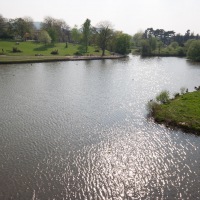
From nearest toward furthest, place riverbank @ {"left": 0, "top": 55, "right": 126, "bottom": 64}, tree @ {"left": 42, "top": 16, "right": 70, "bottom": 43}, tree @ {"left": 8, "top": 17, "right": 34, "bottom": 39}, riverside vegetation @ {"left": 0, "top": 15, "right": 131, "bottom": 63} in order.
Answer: riverbank @ {"left": 0, "top": 55, "right": 126, "bottom": 64}, riverside vegetation @ {"left": 0, "top": 15, "right": 131, "bottom": 63}, tree @ {"left": 42, "top": 16, "right": 70, "bottom": 43}, tree @ {"left": 8, "top": 17, "right": 34, "bottom": 39}

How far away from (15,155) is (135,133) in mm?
15402

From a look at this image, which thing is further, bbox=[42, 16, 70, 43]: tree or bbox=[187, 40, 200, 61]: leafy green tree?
bbox=[42, 16, 70, 43]: tree

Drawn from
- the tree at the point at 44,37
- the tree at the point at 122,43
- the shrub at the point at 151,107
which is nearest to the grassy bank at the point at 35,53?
the tree at the point at 44,37

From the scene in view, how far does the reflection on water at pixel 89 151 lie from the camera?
66.6ft

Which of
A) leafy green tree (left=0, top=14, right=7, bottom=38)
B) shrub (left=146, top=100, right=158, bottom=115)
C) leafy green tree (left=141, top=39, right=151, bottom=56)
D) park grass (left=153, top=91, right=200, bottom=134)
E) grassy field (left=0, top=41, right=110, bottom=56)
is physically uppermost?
leafy green tree (left=0, top=14, right=7, bottom=38)

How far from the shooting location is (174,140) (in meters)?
29.9

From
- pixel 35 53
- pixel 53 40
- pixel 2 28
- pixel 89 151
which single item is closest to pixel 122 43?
pixel 53 40

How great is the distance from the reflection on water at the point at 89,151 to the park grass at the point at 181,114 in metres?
1.95

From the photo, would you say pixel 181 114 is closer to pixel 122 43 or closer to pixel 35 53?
pixel 35 53

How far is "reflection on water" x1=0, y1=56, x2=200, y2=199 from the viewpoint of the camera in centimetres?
2031

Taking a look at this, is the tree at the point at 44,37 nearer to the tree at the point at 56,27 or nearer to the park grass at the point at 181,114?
the tree at the point at 56,27

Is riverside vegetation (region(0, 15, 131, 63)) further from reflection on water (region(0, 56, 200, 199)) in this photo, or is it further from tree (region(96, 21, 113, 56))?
reflection on water (region(0, 56, 200, 199))

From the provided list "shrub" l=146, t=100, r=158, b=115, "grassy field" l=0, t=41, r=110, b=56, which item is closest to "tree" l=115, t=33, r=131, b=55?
"grassy field" l=0, t=41, r=110, b=56

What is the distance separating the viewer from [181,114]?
35875 millimetres
